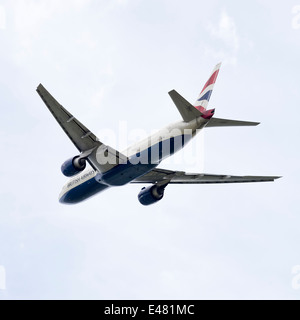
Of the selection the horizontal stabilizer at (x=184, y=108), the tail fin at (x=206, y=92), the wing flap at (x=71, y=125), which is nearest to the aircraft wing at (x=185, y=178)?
the tail fin at (x=206, y=92)

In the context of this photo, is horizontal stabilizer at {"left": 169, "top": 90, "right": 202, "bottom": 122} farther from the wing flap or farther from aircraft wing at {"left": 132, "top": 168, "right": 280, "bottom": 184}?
aircraft wing at {"left": 132, "top": 168, "right": 280, "bottom": 184}

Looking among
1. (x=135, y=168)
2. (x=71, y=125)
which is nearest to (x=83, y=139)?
(x=71, y=125)

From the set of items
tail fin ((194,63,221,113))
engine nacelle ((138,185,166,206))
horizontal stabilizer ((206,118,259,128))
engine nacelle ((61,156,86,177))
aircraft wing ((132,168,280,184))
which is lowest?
engine nacelle ((61,156,86,177))

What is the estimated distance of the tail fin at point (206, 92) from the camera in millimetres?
37375

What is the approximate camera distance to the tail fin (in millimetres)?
37375

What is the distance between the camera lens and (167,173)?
1683 inches

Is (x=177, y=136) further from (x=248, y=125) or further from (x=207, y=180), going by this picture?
(x=207, y=180)

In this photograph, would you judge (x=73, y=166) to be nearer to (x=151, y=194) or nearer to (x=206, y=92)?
(x=151, y=194)

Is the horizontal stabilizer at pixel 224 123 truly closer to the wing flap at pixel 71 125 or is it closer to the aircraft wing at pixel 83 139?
the aircraft wing at pixel 83 139

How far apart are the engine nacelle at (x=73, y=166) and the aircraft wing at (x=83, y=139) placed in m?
0.41

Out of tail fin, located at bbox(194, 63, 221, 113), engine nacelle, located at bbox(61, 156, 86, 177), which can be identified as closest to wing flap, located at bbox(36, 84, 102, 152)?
engine nacelle, located at bbox(61, 156, 86, 177)

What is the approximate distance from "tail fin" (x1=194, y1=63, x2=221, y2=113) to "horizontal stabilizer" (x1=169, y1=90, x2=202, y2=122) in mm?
1668

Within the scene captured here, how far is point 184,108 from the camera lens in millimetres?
34969

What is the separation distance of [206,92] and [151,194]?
9346 millimetres
